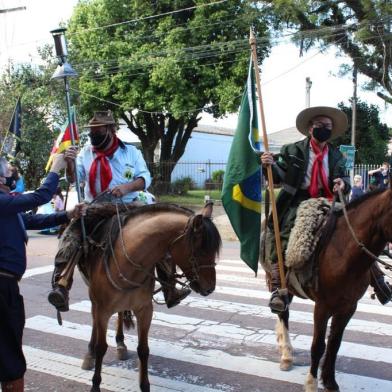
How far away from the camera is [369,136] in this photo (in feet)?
86.8

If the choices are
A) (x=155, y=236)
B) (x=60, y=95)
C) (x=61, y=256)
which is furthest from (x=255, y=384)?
(x=60, y=95)

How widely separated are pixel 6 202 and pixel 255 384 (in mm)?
2885

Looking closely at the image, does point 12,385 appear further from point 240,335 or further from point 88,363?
point 240,335

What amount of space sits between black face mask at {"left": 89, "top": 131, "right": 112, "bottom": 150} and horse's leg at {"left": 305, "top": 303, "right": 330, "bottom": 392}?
8.53ft

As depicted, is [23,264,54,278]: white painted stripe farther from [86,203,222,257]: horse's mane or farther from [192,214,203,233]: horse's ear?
[192,214,203,233]: horse's ear

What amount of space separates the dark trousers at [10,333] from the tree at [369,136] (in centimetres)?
2377

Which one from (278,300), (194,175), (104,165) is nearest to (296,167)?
(278,300)

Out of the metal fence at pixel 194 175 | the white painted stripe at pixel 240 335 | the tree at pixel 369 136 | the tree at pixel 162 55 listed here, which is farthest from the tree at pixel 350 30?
the white painted stripe at pixel 240 335

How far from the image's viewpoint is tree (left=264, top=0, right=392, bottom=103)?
16438mm

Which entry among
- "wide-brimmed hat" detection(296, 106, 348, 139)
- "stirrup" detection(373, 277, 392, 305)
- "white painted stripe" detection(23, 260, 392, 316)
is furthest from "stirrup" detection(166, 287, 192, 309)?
"white painted stripe" detection(23, 260, 392, 316)

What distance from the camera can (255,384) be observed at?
475cm

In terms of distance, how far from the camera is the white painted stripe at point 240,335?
217 inches

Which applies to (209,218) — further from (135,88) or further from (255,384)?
(135,88)

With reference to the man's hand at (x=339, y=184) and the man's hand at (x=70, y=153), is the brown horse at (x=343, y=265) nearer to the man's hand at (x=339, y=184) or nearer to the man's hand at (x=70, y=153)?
the man's hand at (x=339, y=184)
